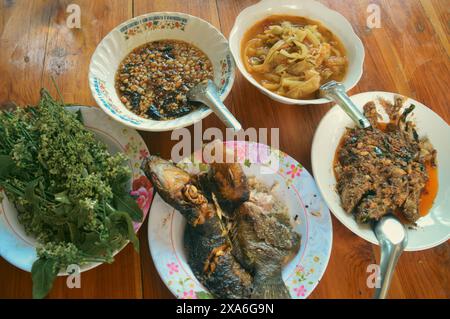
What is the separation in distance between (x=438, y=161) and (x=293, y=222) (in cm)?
53

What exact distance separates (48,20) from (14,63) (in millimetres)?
237

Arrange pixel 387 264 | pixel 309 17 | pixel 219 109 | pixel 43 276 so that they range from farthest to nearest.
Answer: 1. pixel 309 17
2. pixel 219 109
3. pixel 387 264
4. pixel 43 276

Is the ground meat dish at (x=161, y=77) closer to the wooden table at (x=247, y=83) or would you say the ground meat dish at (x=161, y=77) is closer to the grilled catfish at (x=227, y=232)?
the wooden table at (x=247, y=83)

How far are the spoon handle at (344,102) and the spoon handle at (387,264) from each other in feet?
1.19

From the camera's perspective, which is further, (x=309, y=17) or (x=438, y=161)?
(x=309, y=17)

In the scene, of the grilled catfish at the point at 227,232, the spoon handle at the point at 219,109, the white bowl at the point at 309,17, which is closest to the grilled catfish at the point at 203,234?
the grilled catfish at the point at 227,232

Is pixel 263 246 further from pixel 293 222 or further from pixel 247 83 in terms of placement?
pixel 247 83

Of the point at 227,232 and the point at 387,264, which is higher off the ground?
the point at 227,232

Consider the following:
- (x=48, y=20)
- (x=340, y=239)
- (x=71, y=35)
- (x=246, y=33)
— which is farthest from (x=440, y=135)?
(x=48, y=20)

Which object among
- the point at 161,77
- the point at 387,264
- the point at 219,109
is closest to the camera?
the point at 387,264

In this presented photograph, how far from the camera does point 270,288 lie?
88cm

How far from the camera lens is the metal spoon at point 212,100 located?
1020 mm

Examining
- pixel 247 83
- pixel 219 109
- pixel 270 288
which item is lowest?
pixel 270 288

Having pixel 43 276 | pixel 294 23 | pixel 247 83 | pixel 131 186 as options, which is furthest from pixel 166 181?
pixel 294 23
